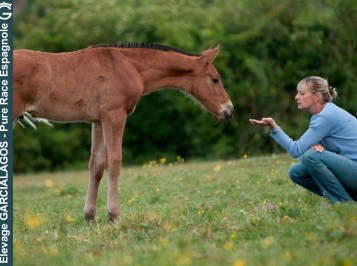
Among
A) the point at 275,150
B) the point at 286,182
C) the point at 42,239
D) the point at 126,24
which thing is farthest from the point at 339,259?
the point at 126,24

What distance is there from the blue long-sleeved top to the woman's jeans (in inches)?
5.4

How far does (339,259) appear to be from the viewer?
6.02 m

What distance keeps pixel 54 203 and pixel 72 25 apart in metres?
9.47

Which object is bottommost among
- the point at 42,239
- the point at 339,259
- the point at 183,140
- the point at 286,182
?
the point at 183,140

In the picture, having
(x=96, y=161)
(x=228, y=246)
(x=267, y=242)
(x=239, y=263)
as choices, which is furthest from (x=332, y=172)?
(x=96, y=161)

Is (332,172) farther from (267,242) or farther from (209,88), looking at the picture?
(209,88)

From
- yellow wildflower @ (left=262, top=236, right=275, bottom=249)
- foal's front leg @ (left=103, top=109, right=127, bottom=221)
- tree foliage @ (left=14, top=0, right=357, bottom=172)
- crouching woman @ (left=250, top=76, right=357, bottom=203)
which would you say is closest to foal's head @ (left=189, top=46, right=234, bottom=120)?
foal's front leg @ (left=103, top=109, right=127, bottom=221)

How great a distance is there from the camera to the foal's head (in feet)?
32.7

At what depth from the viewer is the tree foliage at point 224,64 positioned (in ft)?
68.8

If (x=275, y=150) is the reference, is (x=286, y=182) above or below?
above

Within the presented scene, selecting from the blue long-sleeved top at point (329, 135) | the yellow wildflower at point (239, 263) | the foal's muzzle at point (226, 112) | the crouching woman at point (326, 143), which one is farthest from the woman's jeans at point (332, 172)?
the yellow wildflower at point (239, 263)

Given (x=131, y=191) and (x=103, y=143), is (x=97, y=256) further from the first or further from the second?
(x=131, y=191)

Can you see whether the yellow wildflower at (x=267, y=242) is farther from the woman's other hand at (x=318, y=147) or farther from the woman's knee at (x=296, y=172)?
the woman's knee at (x=296, y=172)

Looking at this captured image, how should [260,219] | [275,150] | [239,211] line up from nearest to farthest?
[260,219] < [239,211] < [275,150]
